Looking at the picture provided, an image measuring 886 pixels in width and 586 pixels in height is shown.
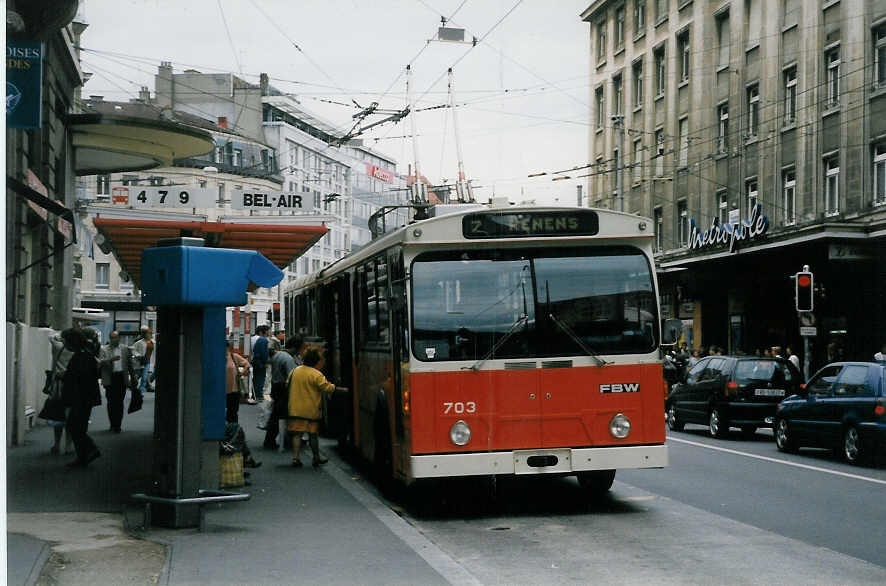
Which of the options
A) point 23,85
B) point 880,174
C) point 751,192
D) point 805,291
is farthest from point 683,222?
point 23,85

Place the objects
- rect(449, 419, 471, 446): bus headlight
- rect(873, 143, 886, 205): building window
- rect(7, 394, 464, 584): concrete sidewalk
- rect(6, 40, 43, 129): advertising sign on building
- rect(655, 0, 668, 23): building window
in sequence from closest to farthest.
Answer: rect(7, 394, 464, 584): concrete sidewalk
rect(6, 40, 43, 129): advertising sign on building
rect(449, 419, 471, 446): bus headlight
rect(873, 143, 886, 205): building window
rect(655, 0, 668, 23): building window

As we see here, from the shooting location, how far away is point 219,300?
34.3 ft

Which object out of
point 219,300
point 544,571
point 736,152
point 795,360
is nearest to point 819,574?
point 544,571

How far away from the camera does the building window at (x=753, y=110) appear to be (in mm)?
37156

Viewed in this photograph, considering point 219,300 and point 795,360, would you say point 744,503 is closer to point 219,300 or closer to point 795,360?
point 219,300

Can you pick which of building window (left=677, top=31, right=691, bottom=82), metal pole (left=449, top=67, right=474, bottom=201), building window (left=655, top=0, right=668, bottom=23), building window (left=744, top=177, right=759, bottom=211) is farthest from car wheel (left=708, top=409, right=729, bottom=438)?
building window (left=655, top=0, right=668, bottom=23)

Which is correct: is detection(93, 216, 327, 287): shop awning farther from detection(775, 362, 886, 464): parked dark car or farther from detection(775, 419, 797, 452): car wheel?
detection(775, 419, 797, 452): car wheel

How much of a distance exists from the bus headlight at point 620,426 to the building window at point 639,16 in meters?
35.9

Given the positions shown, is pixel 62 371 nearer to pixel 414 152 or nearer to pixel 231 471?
pixel 231 471

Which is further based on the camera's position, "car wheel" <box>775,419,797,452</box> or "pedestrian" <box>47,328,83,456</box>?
"car wheel" <box>775,419,797,452</box>

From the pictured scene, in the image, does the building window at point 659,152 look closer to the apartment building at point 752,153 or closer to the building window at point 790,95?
the apartment building at point 752,153

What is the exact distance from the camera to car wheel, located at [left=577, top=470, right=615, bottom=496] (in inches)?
515

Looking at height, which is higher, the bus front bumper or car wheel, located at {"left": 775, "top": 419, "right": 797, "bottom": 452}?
the bus front bumper

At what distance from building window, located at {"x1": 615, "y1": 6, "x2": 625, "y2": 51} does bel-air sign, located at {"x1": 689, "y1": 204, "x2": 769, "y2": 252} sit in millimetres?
10084
